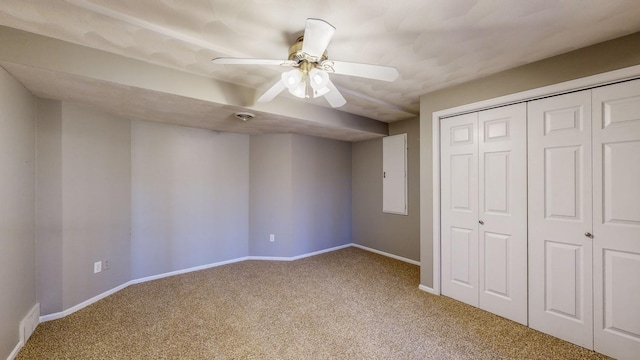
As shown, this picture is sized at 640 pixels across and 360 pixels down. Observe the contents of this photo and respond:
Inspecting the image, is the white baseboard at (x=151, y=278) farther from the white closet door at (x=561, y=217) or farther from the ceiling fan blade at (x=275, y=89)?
the white closet door at (x=561, y=217)

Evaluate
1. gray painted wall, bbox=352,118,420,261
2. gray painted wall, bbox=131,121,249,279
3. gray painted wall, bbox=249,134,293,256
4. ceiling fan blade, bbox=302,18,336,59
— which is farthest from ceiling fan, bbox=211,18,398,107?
gray painted wall, bbox=352,118,420,261

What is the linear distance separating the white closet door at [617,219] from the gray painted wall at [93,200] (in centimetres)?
466

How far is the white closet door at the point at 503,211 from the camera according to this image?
2336 mm

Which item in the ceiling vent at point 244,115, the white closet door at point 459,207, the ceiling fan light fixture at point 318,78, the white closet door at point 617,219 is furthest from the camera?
the ceiling vent at point 244,115

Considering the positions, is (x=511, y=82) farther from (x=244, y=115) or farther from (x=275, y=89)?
(x=244, y=115)

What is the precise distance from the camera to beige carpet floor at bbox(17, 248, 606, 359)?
6.44 feet

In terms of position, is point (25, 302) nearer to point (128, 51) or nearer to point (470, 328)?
point (128, 51)

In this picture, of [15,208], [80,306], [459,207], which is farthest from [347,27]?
[80,306]

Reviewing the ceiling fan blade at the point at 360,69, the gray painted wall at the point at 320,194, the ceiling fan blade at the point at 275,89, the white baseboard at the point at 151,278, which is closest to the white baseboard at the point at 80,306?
the white baseboard at the point at 151,278

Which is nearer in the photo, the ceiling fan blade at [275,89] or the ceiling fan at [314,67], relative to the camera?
the ceiling fan at [314,67]

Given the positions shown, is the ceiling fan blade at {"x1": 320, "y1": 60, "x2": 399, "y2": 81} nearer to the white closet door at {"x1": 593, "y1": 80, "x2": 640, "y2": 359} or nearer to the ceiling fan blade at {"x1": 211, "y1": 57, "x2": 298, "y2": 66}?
the ceiling fan blade at {"x1": 211, "y1": 57, "x2": 298, "y2": 66}

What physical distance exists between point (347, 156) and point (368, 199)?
0.95 m

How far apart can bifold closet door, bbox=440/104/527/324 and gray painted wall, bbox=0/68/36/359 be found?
383 centimetres

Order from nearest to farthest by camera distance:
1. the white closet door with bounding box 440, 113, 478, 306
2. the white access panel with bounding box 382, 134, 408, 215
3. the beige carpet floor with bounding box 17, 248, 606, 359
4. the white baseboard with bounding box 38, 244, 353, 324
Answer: the beige carpet floor with bounding box 17, 248, 606, 359 < the white baseboard with bounding box 38, 244, 353, 324 < the white closet door with bounding box 440, 113, 478, 306 < the white access panel with bounding box 382, 134, 408, 215
